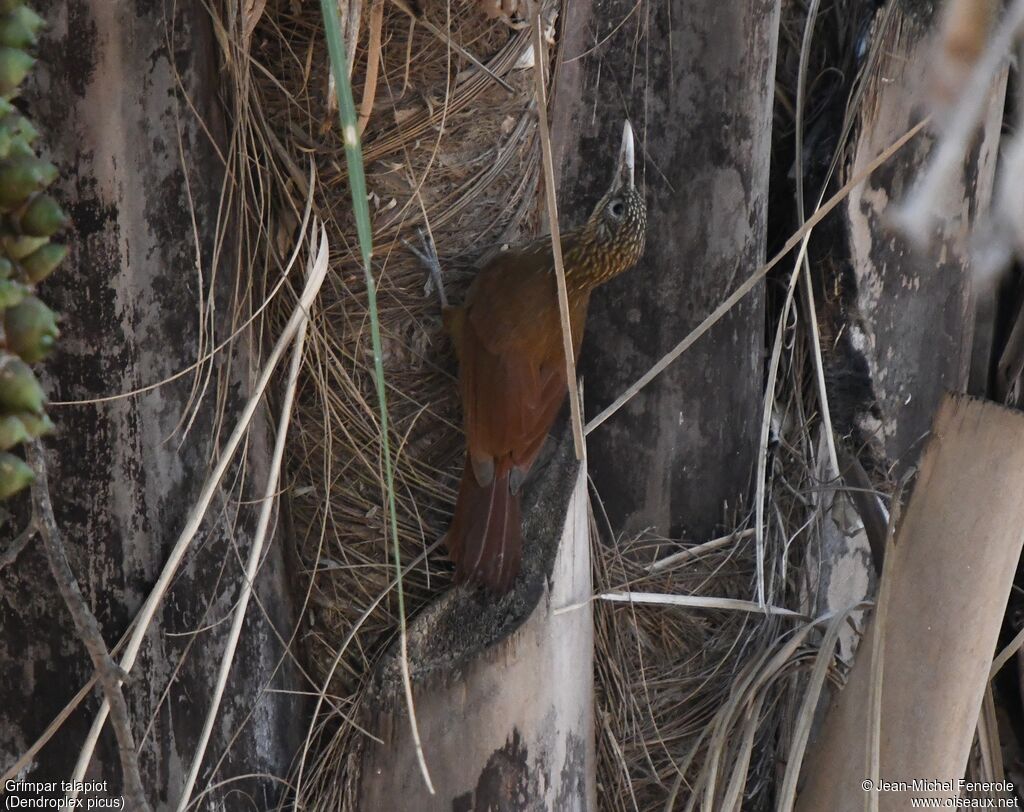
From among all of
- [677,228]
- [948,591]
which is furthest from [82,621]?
[677,228]

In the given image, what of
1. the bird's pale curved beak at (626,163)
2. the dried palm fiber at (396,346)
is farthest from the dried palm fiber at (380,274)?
the bird's pale curved beak at (626,163)

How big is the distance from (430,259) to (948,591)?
0.98 meters

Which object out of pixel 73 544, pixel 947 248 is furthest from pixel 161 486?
pixel 947 248

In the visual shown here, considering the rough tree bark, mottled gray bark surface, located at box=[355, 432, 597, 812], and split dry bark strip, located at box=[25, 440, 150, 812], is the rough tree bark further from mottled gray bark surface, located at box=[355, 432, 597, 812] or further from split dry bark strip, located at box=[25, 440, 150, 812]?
split dry bark strip, located at box=[25, 440, 150, 812]

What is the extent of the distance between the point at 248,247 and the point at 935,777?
50.3 inches

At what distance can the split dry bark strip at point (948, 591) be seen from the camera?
1.54 meters

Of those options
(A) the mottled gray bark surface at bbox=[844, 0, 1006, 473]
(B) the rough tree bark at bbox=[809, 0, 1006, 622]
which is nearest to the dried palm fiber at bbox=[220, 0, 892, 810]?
(B) the rough tree bark at bbox=[809, 0, 1006, 622]

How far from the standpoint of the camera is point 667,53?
75.9 inches

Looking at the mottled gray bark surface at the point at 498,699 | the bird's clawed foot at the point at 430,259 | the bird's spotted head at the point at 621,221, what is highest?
the bird's spotted head at the point at 621,221

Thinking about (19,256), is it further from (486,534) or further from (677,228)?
(677,228)

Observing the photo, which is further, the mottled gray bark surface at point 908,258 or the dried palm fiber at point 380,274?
the mottled gray bark surface at point 908,258

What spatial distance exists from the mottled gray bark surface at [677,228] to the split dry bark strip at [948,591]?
49 cm

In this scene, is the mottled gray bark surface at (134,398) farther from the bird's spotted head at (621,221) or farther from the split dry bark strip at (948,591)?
the split dry bark strip at (948,591)

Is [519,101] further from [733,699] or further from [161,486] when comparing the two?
[733,699]
